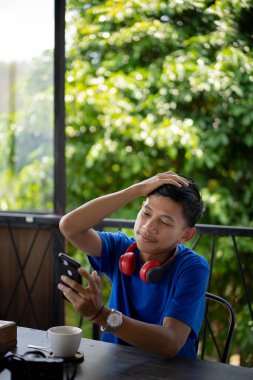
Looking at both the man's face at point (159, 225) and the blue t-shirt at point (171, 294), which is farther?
the man's face at point (159, 225)

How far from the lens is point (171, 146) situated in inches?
183

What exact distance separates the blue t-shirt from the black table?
17cm

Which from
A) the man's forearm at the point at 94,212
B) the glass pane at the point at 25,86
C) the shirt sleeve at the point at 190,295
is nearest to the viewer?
the shirt sleeve at the point at 190,295

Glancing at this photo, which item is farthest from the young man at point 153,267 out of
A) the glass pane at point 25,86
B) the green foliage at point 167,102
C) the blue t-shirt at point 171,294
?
the green foliage at point 167,102

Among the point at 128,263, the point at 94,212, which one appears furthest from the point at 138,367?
the point at 94,212

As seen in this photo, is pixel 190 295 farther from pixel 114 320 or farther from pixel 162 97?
pixel 162 97

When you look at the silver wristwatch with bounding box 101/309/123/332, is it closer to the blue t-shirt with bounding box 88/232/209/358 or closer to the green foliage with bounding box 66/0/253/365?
the blue t-shirt with bounding box 88/232/209/358

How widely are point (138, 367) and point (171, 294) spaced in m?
0.33

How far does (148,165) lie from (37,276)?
6.37ft

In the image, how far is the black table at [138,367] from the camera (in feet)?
4.32

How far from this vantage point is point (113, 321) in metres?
1.44

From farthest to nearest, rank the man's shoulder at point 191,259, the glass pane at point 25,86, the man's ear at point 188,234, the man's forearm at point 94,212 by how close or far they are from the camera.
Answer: the glass pane at point 25,86 < the man's forearm at point 94,212 < the man's ear at point 188,234 < the man's shoulder at point 191,259

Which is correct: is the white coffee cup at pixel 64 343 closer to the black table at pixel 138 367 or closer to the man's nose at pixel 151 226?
the black table at pixel 138 367

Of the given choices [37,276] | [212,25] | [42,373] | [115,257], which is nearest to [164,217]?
[115,257]
